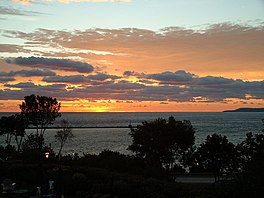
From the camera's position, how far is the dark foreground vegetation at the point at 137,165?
9242mm

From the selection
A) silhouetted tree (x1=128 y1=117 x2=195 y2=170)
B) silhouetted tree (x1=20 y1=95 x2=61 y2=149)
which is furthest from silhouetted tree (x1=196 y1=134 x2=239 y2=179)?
silhouetted tree (x1=20 y1=95 x2=61 y2=149)

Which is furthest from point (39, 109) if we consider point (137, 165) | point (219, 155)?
point (137, 165)

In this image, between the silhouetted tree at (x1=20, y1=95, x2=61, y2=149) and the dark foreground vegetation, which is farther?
the silhouetted tree at (x1=20, y1=95, x2=61, y2=149)

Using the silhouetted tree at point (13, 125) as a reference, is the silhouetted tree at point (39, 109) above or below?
above

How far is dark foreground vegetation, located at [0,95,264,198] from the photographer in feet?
30.3

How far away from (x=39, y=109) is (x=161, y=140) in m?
13.2

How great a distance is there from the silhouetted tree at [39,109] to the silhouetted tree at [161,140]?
962cm

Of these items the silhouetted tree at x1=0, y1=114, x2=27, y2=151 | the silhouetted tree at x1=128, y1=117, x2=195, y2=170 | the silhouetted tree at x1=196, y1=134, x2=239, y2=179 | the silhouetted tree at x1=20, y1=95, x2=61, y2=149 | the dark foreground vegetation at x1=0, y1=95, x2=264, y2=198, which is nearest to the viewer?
the dark foreground vegetation at x1=0, y1=95, x2=264, y2=198

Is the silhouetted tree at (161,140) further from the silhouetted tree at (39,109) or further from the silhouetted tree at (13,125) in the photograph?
the silhouetted tree at (13,125)

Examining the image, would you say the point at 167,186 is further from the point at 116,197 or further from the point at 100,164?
the point at 100,164

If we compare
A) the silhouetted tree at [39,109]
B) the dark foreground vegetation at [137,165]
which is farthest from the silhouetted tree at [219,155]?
the silhouetted tree at [39,109]

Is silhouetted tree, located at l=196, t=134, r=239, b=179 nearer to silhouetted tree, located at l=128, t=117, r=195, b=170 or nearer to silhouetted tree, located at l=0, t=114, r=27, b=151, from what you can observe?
silhouetted tree, located at l=128, t=117, r=195, b=170

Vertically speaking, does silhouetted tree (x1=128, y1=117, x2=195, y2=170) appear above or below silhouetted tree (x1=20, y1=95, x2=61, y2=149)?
below

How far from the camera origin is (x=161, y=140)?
34.2 m
